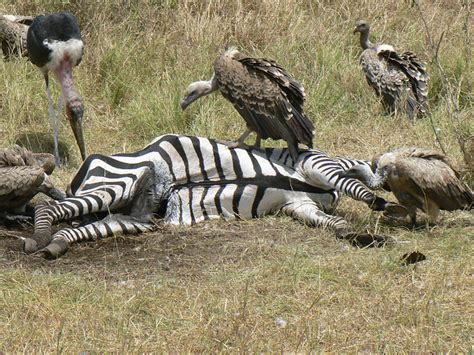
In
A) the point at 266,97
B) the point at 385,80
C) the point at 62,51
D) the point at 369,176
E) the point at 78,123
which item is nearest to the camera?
the point at 369,176

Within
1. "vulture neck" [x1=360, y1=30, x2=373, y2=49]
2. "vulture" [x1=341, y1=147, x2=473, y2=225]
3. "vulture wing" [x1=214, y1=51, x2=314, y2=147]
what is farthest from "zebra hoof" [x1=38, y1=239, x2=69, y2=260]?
"vulture neck" [x1=360, y1=30, x2=373, y2=49]

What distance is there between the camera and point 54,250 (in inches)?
254

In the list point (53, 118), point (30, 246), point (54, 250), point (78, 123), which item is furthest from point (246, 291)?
point (53, 118)

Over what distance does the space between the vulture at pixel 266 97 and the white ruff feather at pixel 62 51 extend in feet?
6.64

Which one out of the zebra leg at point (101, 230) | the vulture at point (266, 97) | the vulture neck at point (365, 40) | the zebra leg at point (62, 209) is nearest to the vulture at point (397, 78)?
the vulture neck at point (365, 40)

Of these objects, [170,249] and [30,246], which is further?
[170,249]

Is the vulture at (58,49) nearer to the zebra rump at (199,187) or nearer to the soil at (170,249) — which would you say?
the zebra rump at (199,187)

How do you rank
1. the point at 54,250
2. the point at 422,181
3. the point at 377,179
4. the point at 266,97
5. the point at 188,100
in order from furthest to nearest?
the point at 188,100 < the point at 266,97 < the point at 377,179 < the point at 422,181 < the point at 54,250

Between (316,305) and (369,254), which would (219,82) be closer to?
(369,254)

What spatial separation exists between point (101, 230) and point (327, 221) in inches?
61.7

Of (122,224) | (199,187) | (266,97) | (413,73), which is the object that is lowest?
(122,224)

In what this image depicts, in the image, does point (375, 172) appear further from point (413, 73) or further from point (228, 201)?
point (413, 73)

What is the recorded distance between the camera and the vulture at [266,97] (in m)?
7.43

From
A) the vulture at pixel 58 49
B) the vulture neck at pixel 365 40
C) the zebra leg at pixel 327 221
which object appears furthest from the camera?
the vulture neck at pixel 365 40
